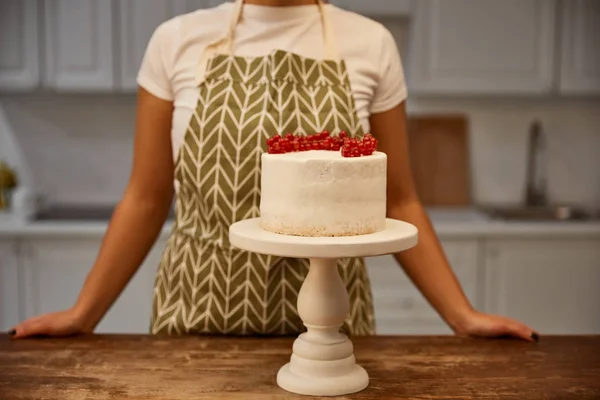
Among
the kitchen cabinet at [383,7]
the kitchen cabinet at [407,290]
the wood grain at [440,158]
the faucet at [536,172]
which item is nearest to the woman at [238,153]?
the kitchen cabinet at [407,290]

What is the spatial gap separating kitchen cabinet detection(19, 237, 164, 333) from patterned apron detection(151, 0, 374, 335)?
1.61 m

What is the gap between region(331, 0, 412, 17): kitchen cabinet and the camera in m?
3.08

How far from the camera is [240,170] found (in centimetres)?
138

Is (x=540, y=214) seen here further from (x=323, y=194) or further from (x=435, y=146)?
(x=323, y=194)

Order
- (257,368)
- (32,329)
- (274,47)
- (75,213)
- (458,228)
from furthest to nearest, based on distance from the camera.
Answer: (75,213) < (458,228) < (274,47) < (32,329) < (257,368)

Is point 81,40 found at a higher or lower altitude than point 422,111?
higher

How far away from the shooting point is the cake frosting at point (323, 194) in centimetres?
100

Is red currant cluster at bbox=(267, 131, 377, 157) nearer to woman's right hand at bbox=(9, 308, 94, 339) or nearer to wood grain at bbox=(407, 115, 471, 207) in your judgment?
woman's right hand at bbox=(9, 308, 94, 339)

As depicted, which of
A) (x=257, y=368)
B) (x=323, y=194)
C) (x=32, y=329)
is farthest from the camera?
(x=32, y=329)

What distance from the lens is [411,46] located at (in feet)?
10.4

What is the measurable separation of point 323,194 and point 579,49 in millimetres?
2495

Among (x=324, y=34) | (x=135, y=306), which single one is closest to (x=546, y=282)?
(x=135, y=306)

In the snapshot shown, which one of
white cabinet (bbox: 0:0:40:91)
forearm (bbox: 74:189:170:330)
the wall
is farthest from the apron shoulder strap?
the wall

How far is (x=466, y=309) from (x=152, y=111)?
0.62 m
